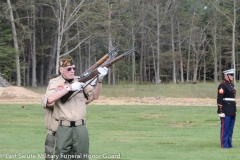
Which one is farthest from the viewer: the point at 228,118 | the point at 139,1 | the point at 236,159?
the point at 139,1

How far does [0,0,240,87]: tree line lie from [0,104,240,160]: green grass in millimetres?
31057

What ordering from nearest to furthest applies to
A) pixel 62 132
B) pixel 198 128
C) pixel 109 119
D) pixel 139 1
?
1. pixel 62 132
2. pixel 198 128
3. pixel 109 119
4. pixel 139 1

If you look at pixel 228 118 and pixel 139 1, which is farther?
pixel 139 1

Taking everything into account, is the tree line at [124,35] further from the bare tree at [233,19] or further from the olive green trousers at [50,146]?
the olive green trousers at [50,146]

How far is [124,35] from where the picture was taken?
248 ft

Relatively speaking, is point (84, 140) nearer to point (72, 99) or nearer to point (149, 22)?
point (72, 99)

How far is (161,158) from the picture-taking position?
1199cm

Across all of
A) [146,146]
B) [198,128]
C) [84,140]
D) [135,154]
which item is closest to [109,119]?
[198,128]

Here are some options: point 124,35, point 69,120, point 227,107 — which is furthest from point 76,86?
point 124,35

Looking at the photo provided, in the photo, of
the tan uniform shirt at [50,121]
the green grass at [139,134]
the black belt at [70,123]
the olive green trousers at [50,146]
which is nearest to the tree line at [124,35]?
the green grass at [139,134]

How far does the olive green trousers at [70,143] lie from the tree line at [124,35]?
47.1m

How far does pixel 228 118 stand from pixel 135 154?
8.71ft

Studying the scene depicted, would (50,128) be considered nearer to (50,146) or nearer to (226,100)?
(50,146)

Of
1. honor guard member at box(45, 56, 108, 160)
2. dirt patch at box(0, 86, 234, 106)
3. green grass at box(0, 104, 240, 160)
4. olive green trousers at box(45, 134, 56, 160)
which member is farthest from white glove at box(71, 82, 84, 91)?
dirt patch at box(0, 86, 234, 106)
